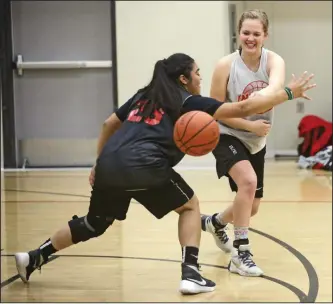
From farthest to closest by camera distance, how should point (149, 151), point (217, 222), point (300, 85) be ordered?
point (217, 222) → point (149, 151) → point (300, 85)

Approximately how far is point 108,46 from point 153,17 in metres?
0.58

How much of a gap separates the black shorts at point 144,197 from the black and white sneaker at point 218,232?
0.35ft

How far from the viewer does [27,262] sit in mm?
1119

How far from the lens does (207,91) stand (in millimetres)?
827

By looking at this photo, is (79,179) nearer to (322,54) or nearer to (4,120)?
(4,120)

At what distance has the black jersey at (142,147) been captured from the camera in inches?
31.7

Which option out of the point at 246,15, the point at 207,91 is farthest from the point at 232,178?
the point at 246,15

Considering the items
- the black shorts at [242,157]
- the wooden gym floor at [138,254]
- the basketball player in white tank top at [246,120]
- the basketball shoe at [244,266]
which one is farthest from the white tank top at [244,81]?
the basketball shoe at [244,266]

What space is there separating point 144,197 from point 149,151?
107 mm

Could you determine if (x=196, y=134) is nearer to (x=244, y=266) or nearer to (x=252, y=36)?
(x=252, y=36)

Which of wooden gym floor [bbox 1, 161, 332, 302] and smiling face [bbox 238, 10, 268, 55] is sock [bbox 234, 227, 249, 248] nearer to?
wooden gym floor [bbox 1, 161, 332, 302]

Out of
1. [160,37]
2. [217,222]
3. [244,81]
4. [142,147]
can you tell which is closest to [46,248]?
[142,147]

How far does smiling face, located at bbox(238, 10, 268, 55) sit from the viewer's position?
28.4 inches

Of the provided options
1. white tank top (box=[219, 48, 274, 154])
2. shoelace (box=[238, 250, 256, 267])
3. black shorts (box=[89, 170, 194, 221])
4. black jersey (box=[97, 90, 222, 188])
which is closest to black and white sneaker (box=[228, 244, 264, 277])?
shoelace (box=[238, 250, 256, 267])
